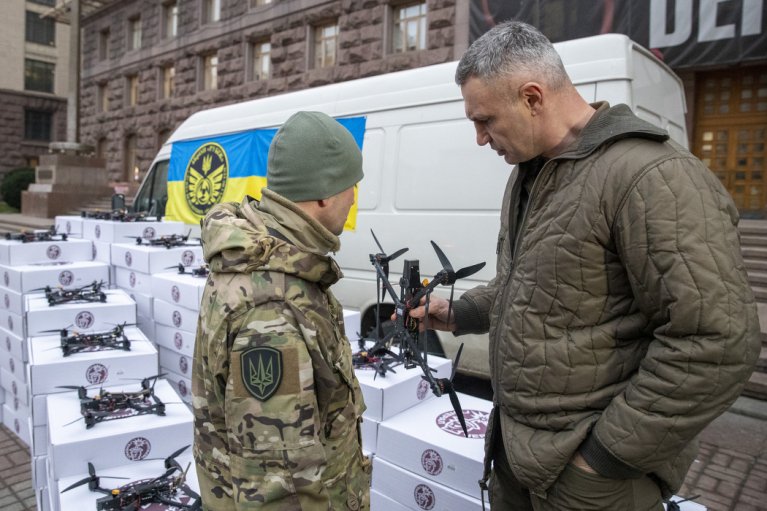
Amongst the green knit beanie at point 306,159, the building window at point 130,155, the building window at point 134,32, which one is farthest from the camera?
the building window at point 134,32

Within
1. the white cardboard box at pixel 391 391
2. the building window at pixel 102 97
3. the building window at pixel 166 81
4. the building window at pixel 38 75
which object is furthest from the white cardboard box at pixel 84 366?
the building window at pixel 38 75

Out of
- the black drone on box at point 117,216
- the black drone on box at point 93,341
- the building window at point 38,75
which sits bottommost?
the black drone on box at point 93,341

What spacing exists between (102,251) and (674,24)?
9511 mm

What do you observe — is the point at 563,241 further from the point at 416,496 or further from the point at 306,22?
the point at 306,22

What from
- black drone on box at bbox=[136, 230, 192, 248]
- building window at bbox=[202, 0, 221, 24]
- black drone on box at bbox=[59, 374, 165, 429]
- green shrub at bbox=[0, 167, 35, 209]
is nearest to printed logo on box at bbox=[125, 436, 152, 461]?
black drone on box at bbox=[59, 374, 165, 429]

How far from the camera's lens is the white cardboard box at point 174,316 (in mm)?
4395

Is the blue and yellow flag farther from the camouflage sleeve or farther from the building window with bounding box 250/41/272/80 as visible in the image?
the building window with bounding box 250/41/272/80

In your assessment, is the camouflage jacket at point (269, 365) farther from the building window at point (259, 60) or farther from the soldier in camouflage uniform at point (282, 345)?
the building window at point (259, 60)

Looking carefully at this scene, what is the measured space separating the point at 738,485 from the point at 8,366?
5.73 m

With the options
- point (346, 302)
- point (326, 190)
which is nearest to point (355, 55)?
point (346, 302)

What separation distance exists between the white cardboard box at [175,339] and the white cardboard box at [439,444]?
84.9 inches

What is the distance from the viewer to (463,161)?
4.87 metres

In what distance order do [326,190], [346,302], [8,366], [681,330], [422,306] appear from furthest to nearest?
[346,302]
[8,366]
[422,306]
[326,190]
[681,330]

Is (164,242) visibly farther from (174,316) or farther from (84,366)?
(84,366)
